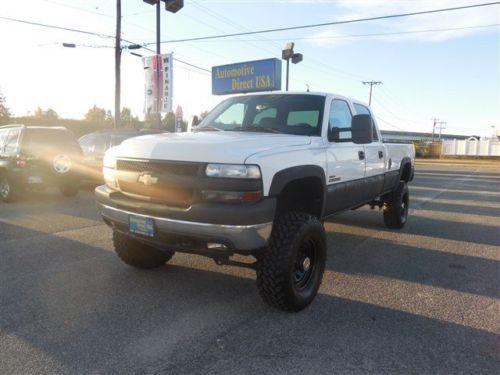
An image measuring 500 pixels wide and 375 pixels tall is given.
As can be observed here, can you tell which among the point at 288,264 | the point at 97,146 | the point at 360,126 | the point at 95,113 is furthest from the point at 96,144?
the point at 95,113

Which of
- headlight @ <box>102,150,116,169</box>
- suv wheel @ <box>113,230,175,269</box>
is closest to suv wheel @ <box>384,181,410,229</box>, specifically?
suv wheel @ <box>113,230,175,269</box>

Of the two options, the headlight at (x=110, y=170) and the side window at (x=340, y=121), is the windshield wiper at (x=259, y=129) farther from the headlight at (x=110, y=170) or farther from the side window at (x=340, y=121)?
the headlight at (x=110, y=170)

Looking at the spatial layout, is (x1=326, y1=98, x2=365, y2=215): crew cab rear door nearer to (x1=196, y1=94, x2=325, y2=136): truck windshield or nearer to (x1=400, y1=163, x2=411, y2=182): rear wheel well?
(x1=196, y1=94, x2=325, y2=136): truck windshield

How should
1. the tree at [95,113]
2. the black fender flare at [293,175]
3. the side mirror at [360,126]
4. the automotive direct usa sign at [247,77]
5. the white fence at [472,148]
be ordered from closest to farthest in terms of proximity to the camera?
the black fender flare at [293,175] → the side mirror at [360,126] → the automotive direct usa sign at [247,77] → the white fence at [472,148] → the tree at [95,113]

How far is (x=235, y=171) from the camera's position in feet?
10.8

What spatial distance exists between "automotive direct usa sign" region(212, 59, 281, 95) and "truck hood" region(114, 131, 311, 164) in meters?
17.4

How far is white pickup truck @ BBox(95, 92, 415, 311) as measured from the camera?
3285mm

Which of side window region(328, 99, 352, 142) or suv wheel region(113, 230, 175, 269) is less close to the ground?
side window region(328, 99, 352, 142)

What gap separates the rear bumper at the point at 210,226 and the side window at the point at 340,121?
1617 millimetres

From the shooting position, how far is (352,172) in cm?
509

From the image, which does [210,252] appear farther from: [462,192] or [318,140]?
[462,192]

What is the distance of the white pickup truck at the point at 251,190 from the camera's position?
329 cm

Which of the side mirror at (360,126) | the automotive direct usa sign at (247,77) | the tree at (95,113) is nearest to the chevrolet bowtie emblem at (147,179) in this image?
the side mirror at (360,126)

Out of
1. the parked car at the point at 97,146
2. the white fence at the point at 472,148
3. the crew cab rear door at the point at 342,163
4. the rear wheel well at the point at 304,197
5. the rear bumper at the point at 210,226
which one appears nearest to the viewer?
the rear bumper at the point at 210,226
